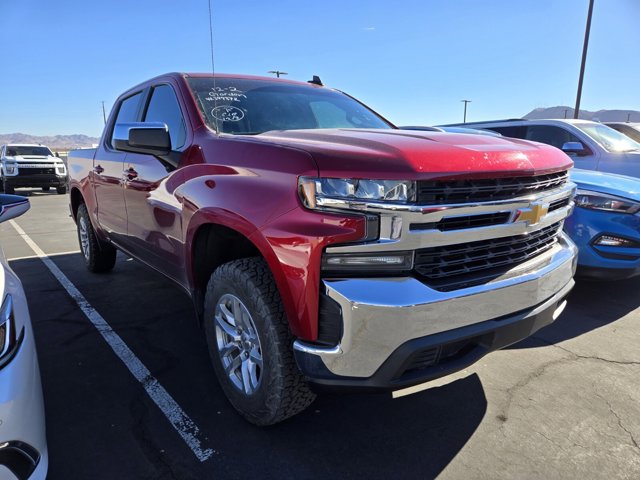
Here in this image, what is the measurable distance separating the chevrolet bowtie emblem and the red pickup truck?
1 cm

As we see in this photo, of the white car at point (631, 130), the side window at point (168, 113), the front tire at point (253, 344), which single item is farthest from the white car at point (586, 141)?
the front tire at point (253, 344)

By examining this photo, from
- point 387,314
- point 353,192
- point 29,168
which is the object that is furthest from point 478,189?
point 29,168

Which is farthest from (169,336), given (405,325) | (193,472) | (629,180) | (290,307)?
(629,180)

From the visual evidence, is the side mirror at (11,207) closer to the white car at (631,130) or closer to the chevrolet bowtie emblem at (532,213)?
the chevrolet bowtie emblem at (532,213)

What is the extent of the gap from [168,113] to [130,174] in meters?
0.59

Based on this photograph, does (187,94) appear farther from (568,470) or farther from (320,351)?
(568,470)

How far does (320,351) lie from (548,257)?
4.50ft

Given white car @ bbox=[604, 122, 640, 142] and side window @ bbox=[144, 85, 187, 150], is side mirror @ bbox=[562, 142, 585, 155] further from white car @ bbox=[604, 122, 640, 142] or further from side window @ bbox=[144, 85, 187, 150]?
side window @ bbox=[144, 85, 187, 150]

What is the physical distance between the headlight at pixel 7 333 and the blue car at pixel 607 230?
4.03m

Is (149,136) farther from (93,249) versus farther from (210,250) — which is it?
(93,249)

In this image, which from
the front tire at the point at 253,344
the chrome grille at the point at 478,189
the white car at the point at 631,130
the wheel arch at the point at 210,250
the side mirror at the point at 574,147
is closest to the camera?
the chrome grille at the point at 478,189

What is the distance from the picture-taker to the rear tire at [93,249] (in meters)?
5.09

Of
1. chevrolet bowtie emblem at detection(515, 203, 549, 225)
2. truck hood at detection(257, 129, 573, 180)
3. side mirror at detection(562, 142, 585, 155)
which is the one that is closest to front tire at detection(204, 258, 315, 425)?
truck hood at detection(257, 129, 573, 180)

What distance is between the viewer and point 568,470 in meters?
2.12
